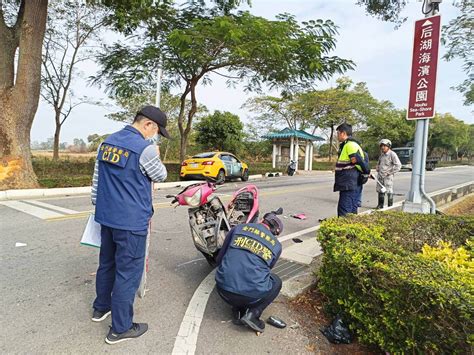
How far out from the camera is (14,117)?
877cm

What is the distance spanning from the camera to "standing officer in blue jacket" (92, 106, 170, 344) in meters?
2.21

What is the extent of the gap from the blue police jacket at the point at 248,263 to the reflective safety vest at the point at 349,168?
276cm

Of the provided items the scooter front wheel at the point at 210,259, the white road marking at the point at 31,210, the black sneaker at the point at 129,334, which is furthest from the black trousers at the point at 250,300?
the white road marking at the point at 31,210

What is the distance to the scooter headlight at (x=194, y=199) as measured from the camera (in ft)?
9.87

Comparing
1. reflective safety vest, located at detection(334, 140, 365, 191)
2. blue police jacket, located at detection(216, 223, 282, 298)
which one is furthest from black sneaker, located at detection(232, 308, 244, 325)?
reflective safety vest, located at detection(334, 140, 365, 191)

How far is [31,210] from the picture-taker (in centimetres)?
657

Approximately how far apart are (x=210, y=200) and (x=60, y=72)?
17.8 meters

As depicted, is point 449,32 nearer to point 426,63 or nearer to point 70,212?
point 426,63

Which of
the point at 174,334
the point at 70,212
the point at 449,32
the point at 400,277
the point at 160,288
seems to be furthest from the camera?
the point at 449,32

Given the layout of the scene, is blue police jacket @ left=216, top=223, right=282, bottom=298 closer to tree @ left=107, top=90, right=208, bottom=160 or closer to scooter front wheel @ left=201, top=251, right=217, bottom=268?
scooter front wheel @ left=201, top=251, right=217, bottom=268

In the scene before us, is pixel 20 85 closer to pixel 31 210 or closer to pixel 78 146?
pixel 31 210

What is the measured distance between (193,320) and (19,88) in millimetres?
9206

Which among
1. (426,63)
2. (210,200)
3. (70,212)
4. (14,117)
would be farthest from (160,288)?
(14,117)

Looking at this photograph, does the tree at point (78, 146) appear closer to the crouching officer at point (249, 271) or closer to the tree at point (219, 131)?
the tree at point (219, 131)
